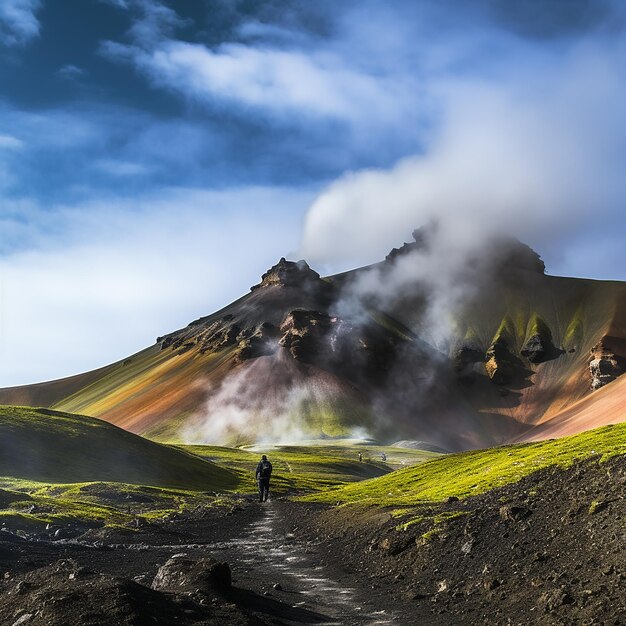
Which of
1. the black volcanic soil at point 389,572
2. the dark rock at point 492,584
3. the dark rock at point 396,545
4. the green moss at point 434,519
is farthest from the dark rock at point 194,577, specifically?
the green moss at point 434,519

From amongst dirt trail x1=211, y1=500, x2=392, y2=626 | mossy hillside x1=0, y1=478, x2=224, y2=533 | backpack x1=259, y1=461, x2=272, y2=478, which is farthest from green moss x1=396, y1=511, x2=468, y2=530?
backpack x1=259, y1=461, x2=272, y2=478

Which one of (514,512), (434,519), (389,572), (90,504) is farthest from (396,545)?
(90,504)

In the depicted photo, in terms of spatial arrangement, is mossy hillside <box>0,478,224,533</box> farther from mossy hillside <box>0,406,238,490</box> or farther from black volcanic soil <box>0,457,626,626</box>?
mossy hillside <box>0,406,238,490</box>

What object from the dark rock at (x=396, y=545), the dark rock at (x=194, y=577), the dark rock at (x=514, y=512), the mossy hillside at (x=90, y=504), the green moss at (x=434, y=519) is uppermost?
the dark rock at (x=514, y=512)

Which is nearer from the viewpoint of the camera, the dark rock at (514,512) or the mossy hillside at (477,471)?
the dark rock at (514,512)

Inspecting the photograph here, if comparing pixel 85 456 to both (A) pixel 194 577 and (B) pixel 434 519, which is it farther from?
(A) pixel 194 577

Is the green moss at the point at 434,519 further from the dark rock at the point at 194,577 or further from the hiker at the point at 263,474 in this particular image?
the hiker at the point at 263,474

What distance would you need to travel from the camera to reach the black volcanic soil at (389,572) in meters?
19.8

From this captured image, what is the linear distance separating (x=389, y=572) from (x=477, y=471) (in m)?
40.3

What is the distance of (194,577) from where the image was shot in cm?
2422

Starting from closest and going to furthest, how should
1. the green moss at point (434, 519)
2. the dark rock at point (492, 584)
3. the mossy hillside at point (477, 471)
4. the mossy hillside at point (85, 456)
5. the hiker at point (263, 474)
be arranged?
the dark rock at point (492, 584) < the green moss at point (434, 519) < the mossy hillside at point (477, 471) < the hiker at point (263, 474) < the mossy hillside at point (85, 456)

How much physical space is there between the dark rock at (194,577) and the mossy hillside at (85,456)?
66.1 m

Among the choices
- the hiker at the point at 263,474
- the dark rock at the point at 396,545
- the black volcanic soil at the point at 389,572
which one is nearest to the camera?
the black volcanic soil at the point at 389,572

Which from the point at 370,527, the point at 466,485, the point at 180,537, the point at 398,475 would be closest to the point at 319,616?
the point at 370,527
